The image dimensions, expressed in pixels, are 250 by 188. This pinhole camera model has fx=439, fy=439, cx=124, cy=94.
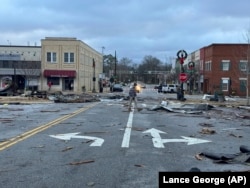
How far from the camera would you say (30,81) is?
247 feet

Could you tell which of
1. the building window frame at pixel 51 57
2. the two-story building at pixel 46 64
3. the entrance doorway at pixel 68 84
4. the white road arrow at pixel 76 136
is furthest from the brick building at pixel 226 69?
the white road arrow at pixel 76 136

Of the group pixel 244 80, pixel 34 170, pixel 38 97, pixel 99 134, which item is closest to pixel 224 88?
pixel 244 80

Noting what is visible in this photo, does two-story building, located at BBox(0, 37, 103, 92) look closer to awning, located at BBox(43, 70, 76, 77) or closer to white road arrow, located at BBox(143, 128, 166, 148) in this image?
awning, located at BBox(43, 70, 76, 77)

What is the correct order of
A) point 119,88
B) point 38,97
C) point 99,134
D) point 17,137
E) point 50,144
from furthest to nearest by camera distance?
point 119,88
point 38,97
point 99,134
point 17,137
point 50,144

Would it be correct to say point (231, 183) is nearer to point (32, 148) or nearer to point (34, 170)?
point (34, 170)

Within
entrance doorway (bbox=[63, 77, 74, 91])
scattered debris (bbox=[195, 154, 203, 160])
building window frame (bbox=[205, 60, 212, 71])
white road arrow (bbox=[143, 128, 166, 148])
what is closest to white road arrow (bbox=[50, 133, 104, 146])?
white road arrow (bbox=[143, 128, 166, 148])

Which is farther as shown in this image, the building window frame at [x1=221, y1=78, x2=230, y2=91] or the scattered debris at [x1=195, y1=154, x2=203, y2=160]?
the building window frame at [x1=221, y1=78, x2=230, y2=91]

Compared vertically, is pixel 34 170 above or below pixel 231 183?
below

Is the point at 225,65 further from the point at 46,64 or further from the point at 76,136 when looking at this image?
the point at 76,136

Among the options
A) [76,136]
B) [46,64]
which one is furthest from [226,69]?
[76,136]

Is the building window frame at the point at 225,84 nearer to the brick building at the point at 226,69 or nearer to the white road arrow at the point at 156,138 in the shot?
the brick building at the point at 226,69

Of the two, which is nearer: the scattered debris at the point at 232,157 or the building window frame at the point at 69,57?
the scattered debris at the point at 232,157

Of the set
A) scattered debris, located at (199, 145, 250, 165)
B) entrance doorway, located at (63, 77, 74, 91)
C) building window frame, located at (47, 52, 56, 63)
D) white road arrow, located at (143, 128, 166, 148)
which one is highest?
building window frame, located at (47, 52, 56, 63)

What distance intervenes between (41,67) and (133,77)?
113m
